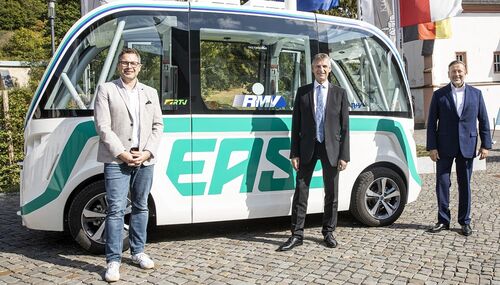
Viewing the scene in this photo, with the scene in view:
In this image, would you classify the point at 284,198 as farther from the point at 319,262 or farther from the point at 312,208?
the point at 319,262

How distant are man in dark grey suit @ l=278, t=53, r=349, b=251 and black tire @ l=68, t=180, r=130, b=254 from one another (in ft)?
5.78

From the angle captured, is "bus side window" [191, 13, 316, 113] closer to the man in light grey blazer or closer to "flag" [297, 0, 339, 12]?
the man in light grey blazer

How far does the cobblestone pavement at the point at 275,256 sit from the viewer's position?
422 centimetres

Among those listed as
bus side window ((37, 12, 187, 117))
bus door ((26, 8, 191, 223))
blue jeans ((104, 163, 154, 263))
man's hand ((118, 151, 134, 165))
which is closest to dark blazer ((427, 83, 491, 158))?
bus door ((26, 8, 191, 223))

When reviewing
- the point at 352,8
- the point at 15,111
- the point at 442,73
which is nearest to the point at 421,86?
the point at 442,73

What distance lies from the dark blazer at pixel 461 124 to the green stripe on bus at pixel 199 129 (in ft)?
1.67

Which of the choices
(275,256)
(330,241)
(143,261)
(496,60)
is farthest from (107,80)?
(496,60)

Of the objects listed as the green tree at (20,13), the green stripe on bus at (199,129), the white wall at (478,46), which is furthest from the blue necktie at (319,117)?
the green tree at (20,13)

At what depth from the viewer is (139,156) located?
413 centimetres

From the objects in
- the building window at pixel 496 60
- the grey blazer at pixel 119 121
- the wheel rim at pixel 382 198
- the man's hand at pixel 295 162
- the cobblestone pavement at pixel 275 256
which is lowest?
the cobblestone pavement at pixel 275 256

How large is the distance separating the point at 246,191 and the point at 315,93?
129cm

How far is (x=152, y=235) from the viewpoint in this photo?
5.77 metres

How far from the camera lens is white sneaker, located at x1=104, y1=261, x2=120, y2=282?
4.09 m

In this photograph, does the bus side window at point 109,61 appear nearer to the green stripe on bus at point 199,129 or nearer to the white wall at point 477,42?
the green stripe on bus at point 199,129
